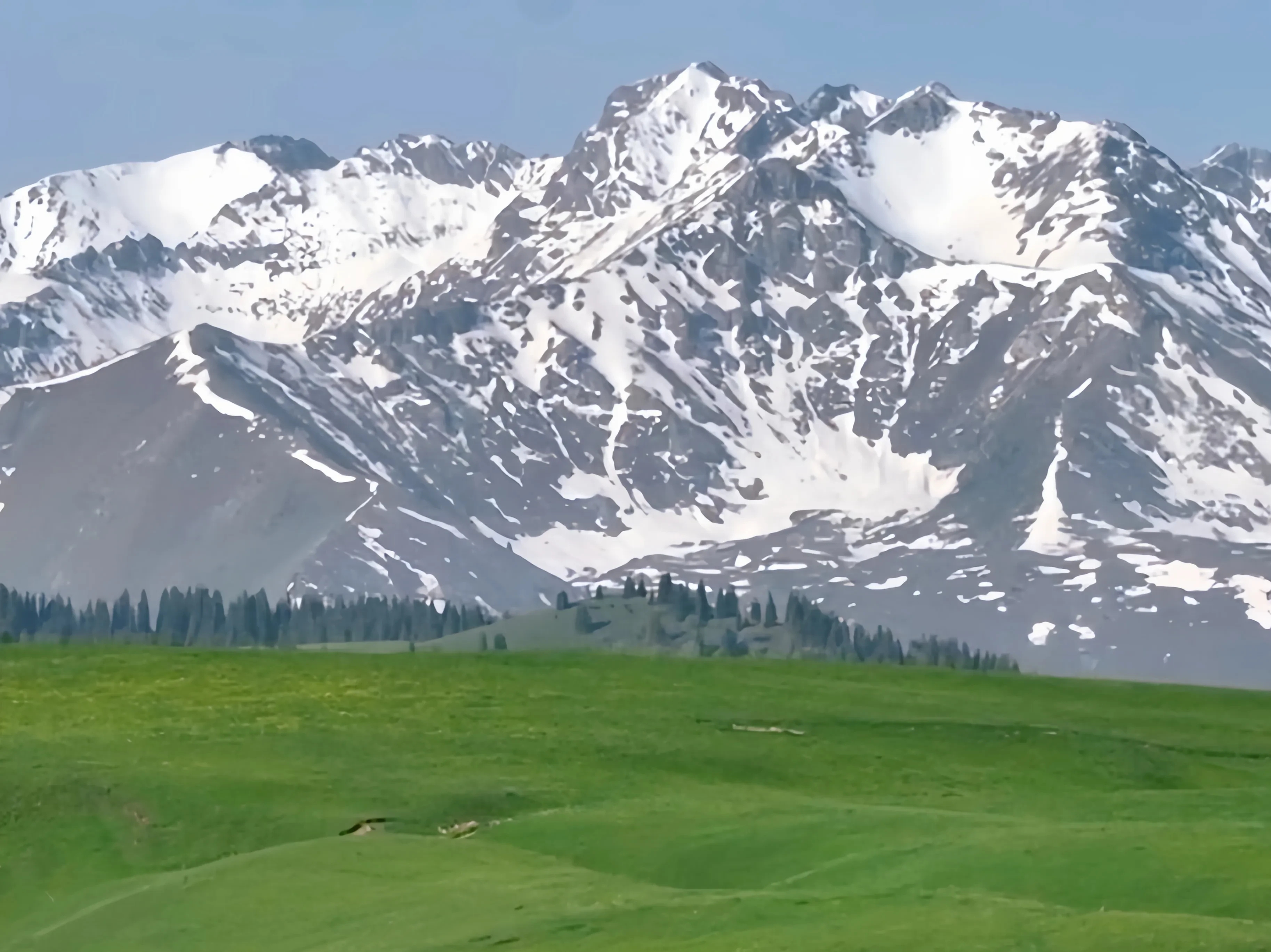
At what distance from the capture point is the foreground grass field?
140ft

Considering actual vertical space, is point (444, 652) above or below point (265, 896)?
above

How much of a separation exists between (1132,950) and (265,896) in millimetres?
19881

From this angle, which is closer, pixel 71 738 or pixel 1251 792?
pixel 1251 792

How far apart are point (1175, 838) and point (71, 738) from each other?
119 ft

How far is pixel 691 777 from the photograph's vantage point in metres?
69.4

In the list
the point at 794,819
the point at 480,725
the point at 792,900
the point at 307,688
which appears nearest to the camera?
the point at 792,900

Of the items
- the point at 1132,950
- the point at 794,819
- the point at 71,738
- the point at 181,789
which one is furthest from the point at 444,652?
the point at 1132,950

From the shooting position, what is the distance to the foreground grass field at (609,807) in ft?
140

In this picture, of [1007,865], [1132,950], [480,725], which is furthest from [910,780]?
[1132,950]

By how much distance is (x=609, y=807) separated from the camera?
6138 centimetres

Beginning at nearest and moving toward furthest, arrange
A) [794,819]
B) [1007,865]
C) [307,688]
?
[1007,865] < [794,819] < [307,688]

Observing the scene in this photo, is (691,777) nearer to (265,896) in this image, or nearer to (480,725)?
(480,725)

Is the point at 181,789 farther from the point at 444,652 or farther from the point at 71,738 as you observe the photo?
the point at 444,652

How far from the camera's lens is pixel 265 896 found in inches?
1913
